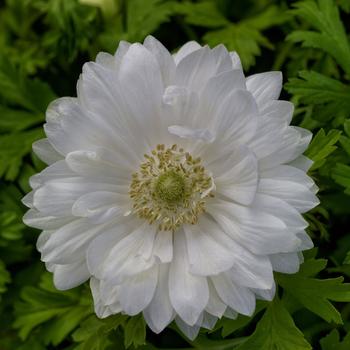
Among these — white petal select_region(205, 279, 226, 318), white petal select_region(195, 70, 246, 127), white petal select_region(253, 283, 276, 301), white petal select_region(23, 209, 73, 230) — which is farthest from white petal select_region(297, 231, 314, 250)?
white petal select_region(23, 209, 73, 230)

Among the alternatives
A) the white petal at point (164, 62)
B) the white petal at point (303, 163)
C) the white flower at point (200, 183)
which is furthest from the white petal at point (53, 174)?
the white petal at point (303, 163)

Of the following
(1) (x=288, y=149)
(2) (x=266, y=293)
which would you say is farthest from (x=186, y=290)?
(1) (x=288, y=149)

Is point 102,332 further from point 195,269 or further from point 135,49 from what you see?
point 135,49

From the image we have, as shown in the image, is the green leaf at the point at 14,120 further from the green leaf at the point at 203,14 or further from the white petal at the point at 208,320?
the white petal at the point at 208,320

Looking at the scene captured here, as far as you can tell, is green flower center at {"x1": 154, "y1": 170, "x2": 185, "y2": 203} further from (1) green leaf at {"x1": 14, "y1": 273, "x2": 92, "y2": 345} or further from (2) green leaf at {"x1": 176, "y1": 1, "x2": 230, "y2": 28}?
(2) green leaf at {"x1": 176, "y1": 1, "x2": 230, "y2": 28}

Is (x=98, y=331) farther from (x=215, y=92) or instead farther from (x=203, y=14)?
(x=203, y=14)

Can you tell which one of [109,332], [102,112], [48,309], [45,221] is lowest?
[48,309]

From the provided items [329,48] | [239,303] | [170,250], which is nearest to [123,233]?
[170,250]
